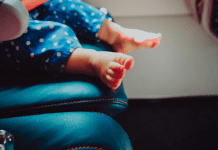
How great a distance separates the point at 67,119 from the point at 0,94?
24 cm

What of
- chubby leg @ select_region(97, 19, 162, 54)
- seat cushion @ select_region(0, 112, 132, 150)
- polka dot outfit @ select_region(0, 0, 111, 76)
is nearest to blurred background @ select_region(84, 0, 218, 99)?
chubby leg @ select_region(97, 19, 162, 54)

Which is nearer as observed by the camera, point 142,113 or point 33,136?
point 33,136

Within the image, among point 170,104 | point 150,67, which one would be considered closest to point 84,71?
point 150,67

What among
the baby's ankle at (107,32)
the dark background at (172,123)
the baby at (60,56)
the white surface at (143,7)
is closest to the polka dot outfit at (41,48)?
the baby at (60,56)

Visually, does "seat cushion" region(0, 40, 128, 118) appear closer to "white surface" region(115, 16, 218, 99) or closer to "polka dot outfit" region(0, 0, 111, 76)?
"polka dot outfit" region(0, 0, 111, 76)

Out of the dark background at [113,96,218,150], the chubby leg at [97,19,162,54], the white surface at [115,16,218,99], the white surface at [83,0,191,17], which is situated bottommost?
the dark background at [113,96,218,150]

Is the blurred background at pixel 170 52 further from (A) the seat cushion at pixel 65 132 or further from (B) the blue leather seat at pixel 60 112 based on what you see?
(A) the seat cushion at pixel 65 132

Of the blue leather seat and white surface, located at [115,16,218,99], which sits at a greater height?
the blue leather seat

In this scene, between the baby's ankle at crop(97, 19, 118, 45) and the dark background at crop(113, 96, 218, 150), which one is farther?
the dark background at crop(113, 96, 218, 150)

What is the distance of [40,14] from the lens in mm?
704

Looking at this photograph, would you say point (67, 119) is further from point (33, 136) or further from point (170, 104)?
point (170, 104)

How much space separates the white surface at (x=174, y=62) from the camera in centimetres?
92

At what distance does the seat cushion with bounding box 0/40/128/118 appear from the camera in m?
0.49

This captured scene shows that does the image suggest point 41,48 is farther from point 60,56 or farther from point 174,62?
point 174,62
